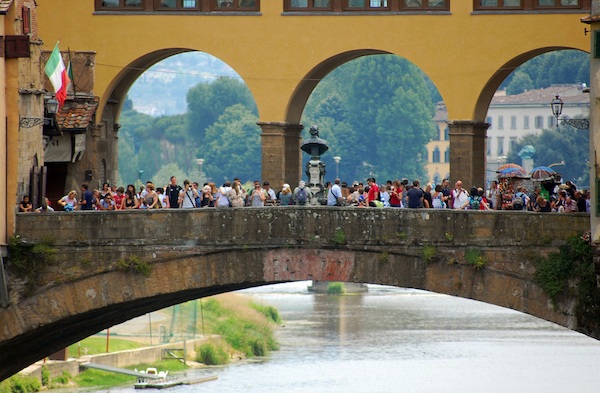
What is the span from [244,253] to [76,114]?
10702 mm

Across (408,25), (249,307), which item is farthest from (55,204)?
(249,307)

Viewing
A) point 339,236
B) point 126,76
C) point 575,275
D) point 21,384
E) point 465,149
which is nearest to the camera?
point 575,275

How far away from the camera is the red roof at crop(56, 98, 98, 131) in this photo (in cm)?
3703

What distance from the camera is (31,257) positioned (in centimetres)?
2850

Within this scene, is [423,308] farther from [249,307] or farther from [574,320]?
[574,320]

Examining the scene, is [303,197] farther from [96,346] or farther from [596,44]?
[96,346]

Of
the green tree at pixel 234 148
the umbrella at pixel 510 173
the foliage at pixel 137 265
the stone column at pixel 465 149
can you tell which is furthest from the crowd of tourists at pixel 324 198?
the green tree at pixel 234 148

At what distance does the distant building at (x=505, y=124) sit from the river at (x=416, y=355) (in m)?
40.8

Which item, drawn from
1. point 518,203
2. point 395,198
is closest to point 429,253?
point 518,203

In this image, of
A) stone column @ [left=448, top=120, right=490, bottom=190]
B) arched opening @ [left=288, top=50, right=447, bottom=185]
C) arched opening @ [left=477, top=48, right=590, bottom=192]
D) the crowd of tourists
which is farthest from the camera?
arched opening @ [left=288, top=50, right=447, bottom=185]

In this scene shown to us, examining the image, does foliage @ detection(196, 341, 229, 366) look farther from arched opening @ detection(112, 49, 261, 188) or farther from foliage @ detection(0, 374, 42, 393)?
arched opening @ detection(112, 49, 261, 188)

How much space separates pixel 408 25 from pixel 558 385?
43.2 feet

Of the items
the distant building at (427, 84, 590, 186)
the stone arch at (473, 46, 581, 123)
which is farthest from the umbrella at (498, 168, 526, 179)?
the distant building at (427, 84, 590, 186)

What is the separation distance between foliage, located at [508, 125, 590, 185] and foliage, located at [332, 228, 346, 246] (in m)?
65.1
